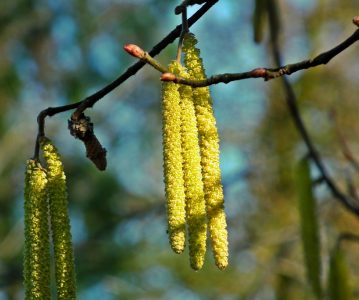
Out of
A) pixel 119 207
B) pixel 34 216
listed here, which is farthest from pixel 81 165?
pixel 34 216

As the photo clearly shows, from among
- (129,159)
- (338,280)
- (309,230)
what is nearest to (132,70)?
(309,230)

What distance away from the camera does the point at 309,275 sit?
2.12 meters

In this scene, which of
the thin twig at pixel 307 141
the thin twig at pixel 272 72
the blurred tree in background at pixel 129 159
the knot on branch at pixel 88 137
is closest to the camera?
the thin twig at pixel 272 72

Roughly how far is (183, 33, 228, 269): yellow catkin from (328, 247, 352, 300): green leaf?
3.22 ft

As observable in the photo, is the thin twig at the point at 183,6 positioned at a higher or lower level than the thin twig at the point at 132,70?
higher

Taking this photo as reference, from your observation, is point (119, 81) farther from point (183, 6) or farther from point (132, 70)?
point (183, 6)

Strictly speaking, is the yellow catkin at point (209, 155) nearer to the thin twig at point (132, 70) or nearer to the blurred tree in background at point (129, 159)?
the thin twig at point (132, 70)

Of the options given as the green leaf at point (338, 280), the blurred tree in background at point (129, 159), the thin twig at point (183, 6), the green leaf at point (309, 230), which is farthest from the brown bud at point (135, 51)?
the blurred tree in background at point (129, 159)

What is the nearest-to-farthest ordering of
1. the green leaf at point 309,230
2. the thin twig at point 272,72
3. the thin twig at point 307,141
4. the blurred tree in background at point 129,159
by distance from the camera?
the thin twig at point 272,72 → the green leaf at point 309,230 → the thin twig at point 307,141 → the blurred tree in background at point 129,159

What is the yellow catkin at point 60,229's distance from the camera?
1270mm

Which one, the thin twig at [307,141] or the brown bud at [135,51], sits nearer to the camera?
the brown bud at [135,51]

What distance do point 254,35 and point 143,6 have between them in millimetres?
4652

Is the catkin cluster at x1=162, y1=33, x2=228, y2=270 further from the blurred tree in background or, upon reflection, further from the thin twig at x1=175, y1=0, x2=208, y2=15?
the blurred tree in background

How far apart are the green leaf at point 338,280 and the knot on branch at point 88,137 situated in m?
0.99
